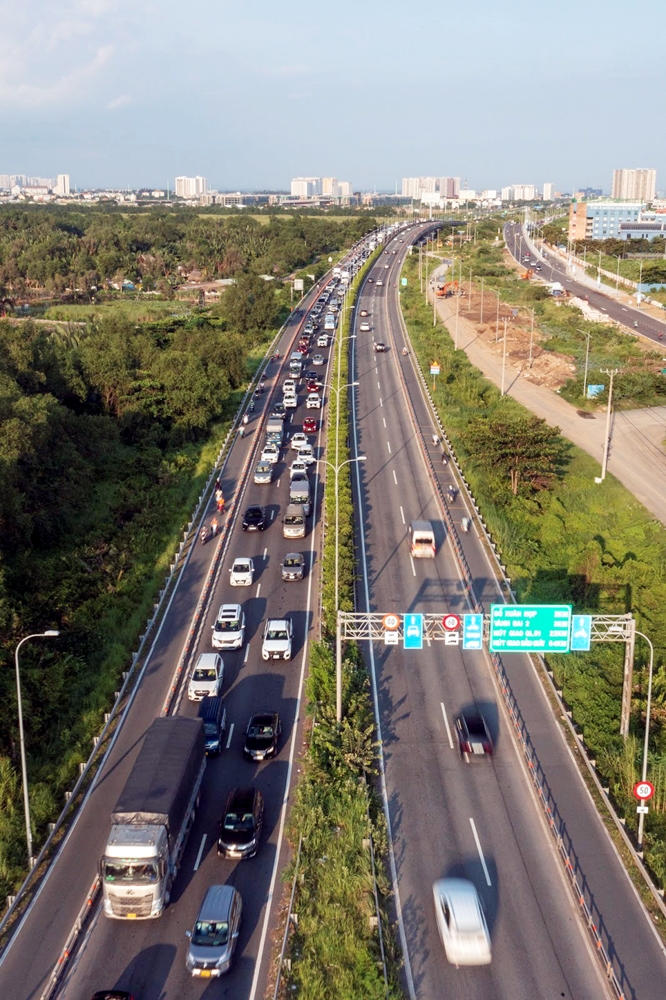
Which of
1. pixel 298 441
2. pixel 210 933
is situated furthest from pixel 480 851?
pixel 298 441

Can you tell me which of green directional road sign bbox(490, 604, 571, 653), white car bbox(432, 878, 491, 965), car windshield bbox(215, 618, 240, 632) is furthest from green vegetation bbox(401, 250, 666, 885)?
car windshield bbox(215, 618, 240, 632)

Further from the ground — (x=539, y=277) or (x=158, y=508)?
(x=539, y=277)

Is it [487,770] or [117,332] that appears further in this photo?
[117,332]

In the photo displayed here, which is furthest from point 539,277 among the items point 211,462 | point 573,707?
point 573,707

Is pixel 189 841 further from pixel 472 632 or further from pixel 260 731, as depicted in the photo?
pixel 472 632

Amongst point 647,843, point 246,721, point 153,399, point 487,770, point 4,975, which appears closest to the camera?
point 4,975

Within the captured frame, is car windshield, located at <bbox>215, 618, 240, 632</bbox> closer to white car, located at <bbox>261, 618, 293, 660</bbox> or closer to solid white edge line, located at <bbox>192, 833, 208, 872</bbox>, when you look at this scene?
white car, located at <bbox>261, 618, 293, 660</bbox>

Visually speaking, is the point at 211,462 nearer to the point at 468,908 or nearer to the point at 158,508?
the point at 158,508
